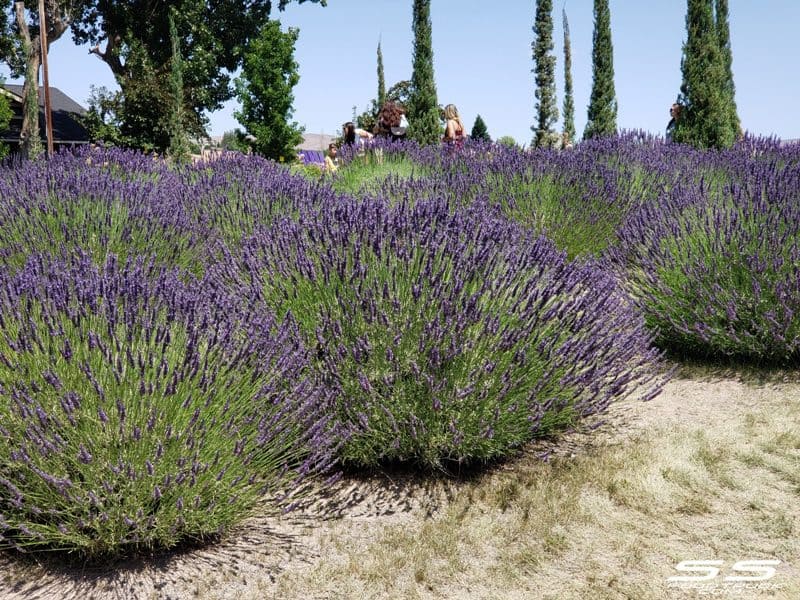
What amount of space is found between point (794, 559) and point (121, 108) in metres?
26.9

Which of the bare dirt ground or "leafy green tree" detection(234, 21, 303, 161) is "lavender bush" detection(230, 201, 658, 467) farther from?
"leafy green tree" detection(234, 21, 303, 161)

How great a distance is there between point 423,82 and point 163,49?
11994mm

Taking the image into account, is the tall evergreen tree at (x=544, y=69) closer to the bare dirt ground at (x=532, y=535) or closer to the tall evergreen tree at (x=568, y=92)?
the tall evergreen tree at (x=568, y=92)

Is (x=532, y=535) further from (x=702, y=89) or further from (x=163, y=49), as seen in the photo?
(x=163, y=49)

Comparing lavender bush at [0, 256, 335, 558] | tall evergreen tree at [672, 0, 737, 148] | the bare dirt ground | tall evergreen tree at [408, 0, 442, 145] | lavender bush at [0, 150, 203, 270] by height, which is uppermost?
tall evergreen tree at [408, 0, 442, 145]

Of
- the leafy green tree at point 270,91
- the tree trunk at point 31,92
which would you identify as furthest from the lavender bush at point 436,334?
the leafy green tree at point 270,91

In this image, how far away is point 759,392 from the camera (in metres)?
4.21

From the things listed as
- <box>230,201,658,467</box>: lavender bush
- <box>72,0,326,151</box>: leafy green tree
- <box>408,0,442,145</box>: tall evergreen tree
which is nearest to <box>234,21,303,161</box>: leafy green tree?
<box>72,0,326,151</box>: leafy green tree

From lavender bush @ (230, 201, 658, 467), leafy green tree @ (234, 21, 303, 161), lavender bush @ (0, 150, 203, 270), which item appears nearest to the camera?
lavender bush @ (230, 201, 658, 467)

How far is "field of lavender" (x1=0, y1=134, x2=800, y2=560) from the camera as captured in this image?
97.5 inches

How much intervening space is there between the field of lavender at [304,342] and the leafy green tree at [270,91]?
2449 cm

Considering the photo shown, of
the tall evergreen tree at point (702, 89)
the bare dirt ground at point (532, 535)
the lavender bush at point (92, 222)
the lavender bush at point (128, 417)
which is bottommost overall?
the bare dirt ground at point (532, 535)

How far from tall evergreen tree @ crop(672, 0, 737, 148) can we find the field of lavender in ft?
27.9

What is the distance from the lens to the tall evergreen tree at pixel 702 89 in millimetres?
12898
